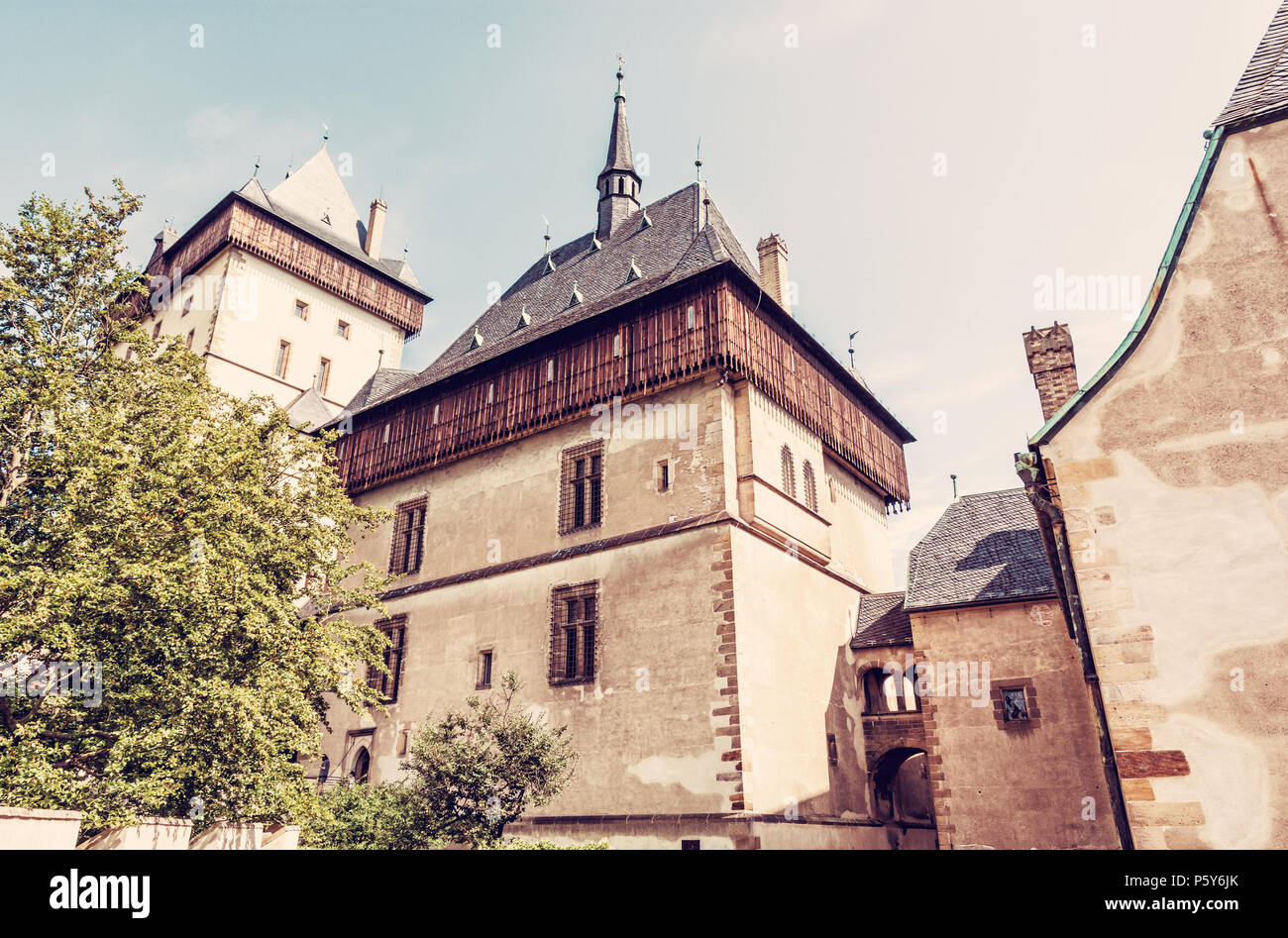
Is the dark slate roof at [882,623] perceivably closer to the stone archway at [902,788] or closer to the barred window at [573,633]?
the stone archway at [902,788]

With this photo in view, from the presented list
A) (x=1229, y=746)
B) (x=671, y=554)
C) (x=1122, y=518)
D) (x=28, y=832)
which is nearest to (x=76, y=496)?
(x=28, y=832)

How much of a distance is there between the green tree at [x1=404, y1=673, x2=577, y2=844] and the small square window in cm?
965

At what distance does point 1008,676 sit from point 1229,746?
979 cm

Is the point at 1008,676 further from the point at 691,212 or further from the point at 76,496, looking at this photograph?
the point at 76,496

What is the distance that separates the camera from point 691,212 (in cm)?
2653

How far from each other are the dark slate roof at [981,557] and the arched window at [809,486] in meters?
2.94

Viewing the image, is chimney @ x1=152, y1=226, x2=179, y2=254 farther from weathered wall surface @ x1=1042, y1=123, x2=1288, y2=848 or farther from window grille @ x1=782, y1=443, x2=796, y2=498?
weathered wall surface @ x1=1042, y1=123, x2=1288, y2=848

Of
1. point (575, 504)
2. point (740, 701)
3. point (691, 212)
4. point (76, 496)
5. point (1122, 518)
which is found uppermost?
point (691, 212)

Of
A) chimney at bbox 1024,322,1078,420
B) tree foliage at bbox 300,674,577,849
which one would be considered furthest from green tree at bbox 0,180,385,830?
chimney at bbox 1024,322,1078,420

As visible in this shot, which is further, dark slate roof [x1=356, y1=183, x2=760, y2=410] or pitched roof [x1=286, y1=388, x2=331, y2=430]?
pitched roof [x1=286, y1=388, x2=331, y2=430]

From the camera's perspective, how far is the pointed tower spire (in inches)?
1288

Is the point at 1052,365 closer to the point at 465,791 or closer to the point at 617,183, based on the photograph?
the point at 465,791
